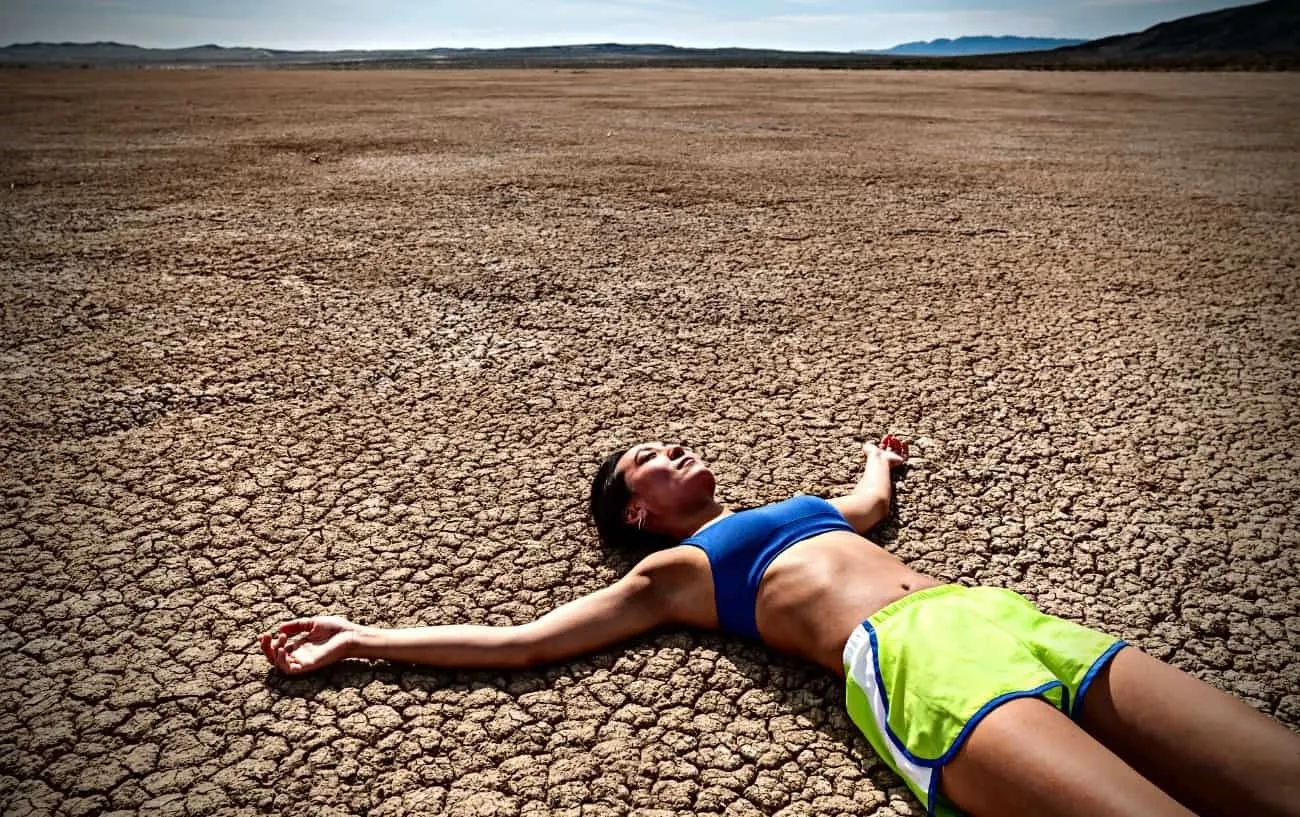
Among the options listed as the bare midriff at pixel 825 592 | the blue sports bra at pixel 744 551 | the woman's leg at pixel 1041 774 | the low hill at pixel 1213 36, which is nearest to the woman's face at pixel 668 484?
the blue sports bra at pixel 744 551

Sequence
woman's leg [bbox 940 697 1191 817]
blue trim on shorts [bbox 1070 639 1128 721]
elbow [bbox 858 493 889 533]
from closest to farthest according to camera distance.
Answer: woman's leg [bbox 940 697 1191 817] < blue trim on shorts [bbox 1070 639 1128 721] < elbow [bbox 858 493 889 533]

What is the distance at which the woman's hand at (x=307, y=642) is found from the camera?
6.42 ft

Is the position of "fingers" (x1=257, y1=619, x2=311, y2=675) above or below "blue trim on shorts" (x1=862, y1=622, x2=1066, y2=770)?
below

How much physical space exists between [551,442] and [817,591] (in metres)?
1.42

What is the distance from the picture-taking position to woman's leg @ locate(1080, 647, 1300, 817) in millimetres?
1438

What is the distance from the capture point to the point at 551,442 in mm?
3053

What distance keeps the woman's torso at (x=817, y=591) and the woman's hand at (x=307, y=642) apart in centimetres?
91

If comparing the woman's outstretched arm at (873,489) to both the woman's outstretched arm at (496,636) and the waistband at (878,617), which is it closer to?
the waistband at (878,617)

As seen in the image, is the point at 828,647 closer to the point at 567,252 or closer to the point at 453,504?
the point at 453,504

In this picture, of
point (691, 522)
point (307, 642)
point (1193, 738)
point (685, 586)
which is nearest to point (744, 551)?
point (685, 586)

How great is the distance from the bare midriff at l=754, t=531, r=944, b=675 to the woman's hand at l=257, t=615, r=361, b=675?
1.10 meters

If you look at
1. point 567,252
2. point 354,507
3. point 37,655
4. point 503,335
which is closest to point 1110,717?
point 354,507

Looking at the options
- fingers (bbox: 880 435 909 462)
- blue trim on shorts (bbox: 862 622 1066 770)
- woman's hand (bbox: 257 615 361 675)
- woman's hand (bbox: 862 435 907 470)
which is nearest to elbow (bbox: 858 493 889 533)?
woman's hand (bbox: 862 435 907 470)

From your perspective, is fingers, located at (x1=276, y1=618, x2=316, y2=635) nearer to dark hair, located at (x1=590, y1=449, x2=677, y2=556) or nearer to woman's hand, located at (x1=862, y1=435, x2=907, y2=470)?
dark hair, located at (x1=590, y1=449, x2=677, y2=556)
